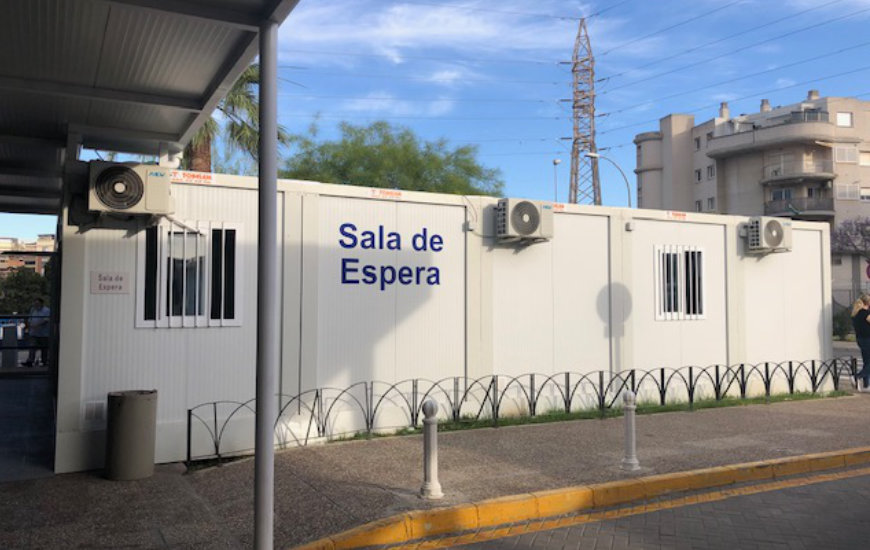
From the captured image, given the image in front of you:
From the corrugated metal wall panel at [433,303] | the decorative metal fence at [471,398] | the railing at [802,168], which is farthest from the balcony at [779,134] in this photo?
the corrugated metal wall panel at [433,303]

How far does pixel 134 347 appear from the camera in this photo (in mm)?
7930

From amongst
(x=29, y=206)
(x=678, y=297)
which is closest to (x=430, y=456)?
(x=678, y=297)

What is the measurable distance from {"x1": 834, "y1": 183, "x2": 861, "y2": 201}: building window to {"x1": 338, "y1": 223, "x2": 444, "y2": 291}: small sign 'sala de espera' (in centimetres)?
6065

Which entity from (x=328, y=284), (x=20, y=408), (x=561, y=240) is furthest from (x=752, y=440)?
(x=20, y=408)

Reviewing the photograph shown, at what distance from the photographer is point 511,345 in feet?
34.5

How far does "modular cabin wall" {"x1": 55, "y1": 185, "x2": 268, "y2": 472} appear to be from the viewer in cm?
757

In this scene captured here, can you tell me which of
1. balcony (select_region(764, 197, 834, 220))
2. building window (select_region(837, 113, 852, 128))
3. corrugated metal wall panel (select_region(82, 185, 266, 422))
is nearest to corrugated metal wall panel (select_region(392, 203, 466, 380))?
corrugated metal wall panel (select_region(82, 185, 266, 422))

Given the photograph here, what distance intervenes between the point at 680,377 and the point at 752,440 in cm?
294

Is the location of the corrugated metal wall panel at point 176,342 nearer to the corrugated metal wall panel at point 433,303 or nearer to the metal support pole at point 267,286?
the corrugated metal wall panel at point 433,303

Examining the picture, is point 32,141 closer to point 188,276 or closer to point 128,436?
point 188,276

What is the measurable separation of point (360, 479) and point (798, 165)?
62691 millimetres

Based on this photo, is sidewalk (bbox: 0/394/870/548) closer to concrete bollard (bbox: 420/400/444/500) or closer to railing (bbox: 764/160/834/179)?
concrete bollard (bbox: 420/400/444/500)

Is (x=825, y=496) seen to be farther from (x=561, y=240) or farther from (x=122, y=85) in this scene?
(x=122, y=85)

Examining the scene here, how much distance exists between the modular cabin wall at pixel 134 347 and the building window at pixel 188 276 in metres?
0.08
